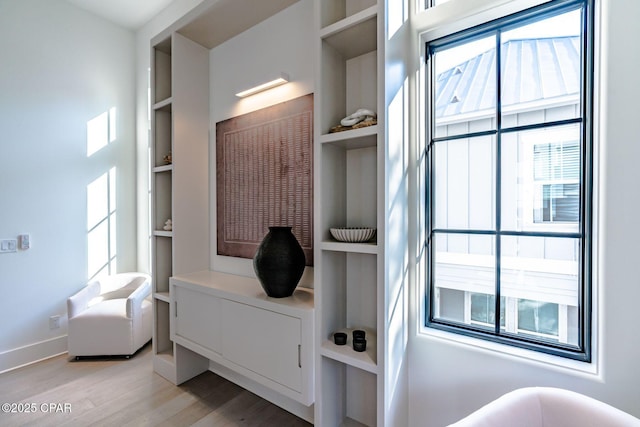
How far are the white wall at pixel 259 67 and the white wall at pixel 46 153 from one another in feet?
5.41

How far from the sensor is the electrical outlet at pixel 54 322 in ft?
9.61

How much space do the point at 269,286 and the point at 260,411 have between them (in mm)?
956

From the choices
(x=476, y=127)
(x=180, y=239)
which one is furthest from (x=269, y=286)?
(x=476, y=127)

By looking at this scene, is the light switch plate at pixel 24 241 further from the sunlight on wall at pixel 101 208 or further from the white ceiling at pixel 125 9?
the white ceiling at pixel 125 9

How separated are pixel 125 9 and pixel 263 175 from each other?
274cm

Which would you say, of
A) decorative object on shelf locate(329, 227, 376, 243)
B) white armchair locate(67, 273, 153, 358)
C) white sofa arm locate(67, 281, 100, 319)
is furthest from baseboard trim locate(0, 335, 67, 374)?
decorative object on shelf locate(329, 227, 376, 243)

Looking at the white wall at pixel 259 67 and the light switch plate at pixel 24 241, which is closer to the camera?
the white wall at pixel 259 67

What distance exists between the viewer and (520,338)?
54.7 inches

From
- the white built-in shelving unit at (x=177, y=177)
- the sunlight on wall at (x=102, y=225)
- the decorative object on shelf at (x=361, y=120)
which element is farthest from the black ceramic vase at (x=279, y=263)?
the sunlight on wall at (x=102, y=225)

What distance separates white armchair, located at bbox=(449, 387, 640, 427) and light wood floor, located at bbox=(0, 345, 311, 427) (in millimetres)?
1288

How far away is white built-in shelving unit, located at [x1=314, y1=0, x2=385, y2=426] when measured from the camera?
1.44 m

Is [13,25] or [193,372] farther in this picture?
[13,25]

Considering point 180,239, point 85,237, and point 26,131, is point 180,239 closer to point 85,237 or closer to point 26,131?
point 85,237

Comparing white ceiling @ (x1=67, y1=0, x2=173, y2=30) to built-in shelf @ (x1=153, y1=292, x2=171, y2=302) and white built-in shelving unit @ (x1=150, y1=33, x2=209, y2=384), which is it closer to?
white built-in shelving unit @ (x1=150, y1=33, x2=209, y2=384)
